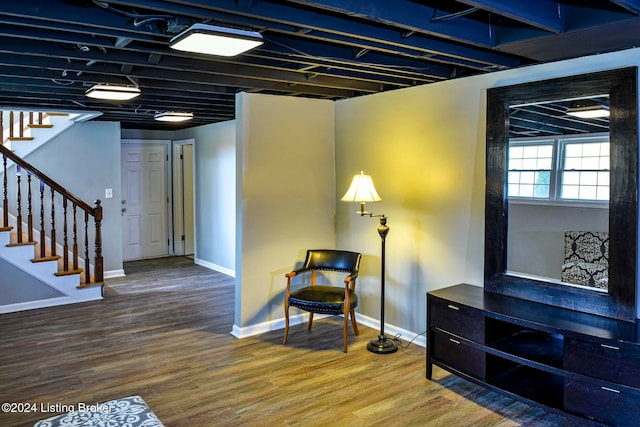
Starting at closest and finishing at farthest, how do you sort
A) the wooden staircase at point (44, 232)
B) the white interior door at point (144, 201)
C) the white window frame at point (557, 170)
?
the white window frame at point (557, 170) < the wooden staircase at point (44, 232) < the white interior door at point (144, 201)

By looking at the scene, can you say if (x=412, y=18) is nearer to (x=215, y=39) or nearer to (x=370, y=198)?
(x=215, y=39)

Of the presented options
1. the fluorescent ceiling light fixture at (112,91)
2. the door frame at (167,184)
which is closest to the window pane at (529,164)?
the fluorescent ceiling light fixture at (112,91)

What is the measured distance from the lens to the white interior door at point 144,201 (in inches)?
315

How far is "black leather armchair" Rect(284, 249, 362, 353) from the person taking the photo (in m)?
4.07

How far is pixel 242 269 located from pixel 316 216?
927mm

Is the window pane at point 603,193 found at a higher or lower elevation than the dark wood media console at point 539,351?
higher

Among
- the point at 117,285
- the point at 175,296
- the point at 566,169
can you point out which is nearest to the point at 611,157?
the point at 566,169

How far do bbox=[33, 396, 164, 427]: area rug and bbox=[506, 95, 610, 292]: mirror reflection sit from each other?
2.54 meters

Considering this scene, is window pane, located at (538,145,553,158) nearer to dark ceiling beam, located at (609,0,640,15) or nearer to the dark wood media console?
the dark wood media console

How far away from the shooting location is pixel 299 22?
7.86ft

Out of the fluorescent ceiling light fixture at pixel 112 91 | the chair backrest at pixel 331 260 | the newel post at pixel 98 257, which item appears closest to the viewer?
the fluorescent ceiling light fixture at pixel 112 91

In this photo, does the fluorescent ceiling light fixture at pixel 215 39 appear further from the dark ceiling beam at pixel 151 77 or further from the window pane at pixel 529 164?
the window pane at pixel 529 164

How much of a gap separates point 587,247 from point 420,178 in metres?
1.47

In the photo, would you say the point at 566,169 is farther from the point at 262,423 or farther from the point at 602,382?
the point at 262,423
